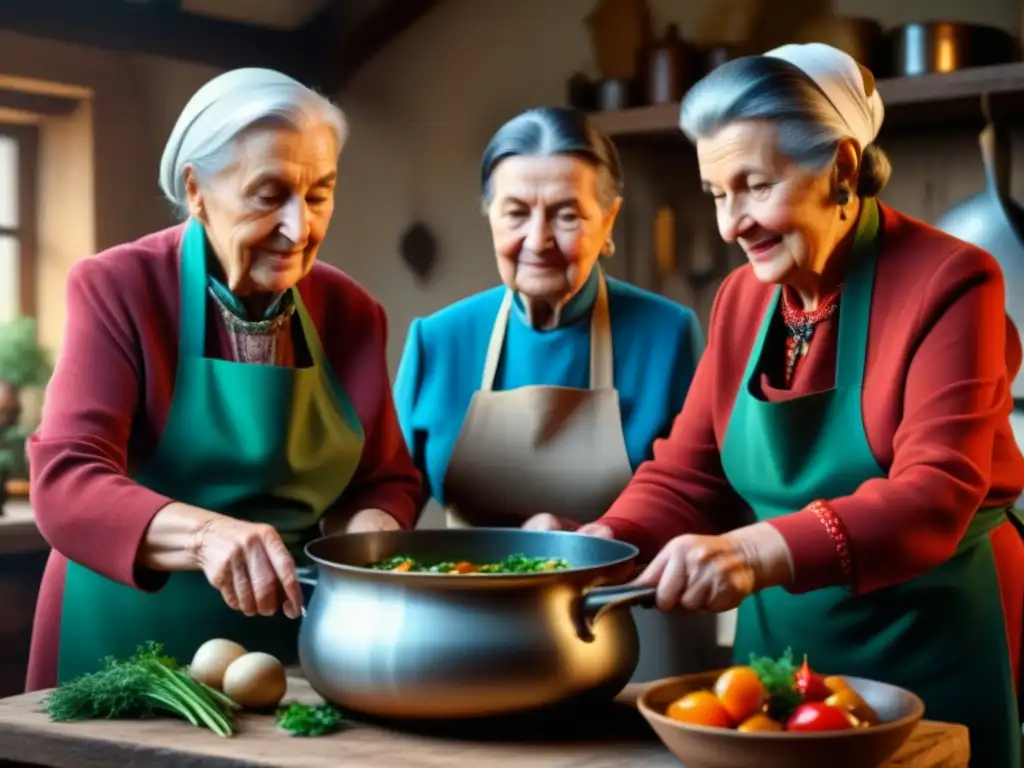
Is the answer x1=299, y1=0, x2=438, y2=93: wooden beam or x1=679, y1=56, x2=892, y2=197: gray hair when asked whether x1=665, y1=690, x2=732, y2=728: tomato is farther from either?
x1=299, y1=0, x2=438, y2=93: wooden beam

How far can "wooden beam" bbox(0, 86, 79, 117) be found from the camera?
4.08 meters

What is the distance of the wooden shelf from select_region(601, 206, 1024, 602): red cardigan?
4.89ft

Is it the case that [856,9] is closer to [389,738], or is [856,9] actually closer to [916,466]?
[916,466]

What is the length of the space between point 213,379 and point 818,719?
1058 mm

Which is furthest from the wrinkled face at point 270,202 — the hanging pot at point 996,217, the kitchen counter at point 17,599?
the kitchen counter at point 17,599

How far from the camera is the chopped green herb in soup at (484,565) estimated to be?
62.6 inches

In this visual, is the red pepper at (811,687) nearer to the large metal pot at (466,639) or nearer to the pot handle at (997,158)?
the large metal pot at (466,639)

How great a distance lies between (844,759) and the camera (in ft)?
4.31

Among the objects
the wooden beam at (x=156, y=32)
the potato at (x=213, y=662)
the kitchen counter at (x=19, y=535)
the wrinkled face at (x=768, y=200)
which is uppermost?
the wooden beam at (x=156, y=32)

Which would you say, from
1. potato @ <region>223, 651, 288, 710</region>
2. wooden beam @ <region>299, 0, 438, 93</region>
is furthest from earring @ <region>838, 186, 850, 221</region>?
wooden beam @ <region>299, 0, 438, 93</region>

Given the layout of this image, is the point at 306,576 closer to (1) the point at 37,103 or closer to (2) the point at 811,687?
(2) the point at 811,687

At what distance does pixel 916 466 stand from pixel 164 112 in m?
3.17

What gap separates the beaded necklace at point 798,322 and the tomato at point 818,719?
693 millimetres

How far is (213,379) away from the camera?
2.04 m
